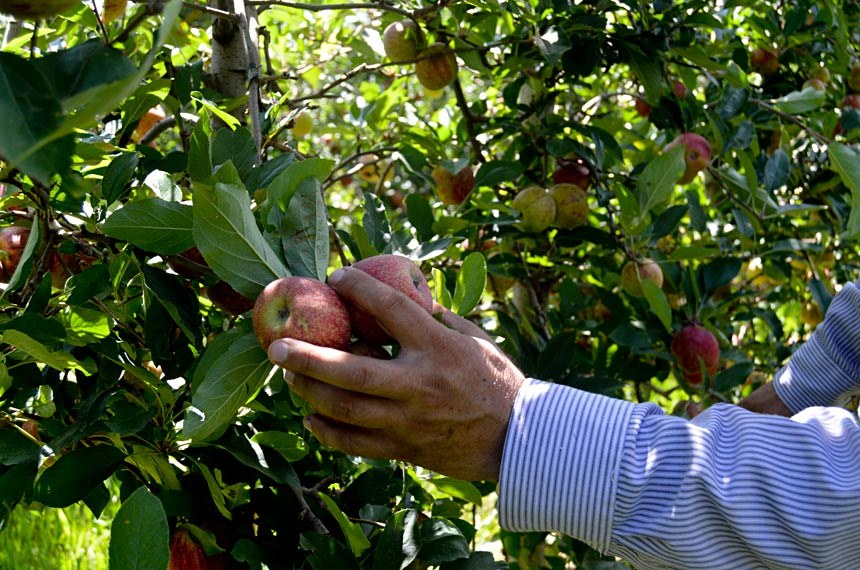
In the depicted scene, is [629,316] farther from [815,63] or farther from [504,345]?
[815,63]

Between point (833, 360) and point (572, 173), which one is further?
point (572, 173)

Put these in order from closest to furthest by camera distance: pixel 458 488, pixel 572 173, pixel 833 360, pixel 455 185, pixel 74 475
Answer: pixel 74 475, pixel 458 488, pixel 833 360, pixel 455 185, pixel 572 173

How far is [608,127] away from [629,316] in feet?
1.98

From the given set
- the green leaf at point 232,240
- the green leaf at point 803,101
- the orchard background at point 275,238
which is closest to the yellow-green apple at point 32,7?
the orchard background at point 275,238

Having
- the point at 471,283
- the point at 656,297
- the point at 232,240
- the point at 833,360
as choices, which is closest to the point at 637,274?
the point at 656,297

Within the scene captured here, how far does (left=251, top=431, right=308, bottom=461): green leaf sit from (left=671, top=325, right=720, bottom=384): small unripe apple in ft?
4.07

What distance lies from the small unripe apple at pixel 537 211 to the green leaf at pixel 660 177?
24 cm

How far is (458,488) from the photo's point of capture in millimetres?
1623

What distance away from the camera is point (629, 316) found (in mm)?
Result: 2338

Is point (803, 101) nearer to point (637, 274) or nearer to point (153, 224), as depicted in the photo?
point (637, 274)

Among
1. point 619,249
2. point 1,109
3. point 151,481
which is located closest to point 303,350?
point 1,109

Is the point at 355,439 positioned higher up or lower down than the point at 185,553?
higher up

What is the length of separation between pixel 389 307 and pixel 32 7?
18.2 inches

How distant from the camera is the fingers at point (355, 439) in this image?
105 centimetres
